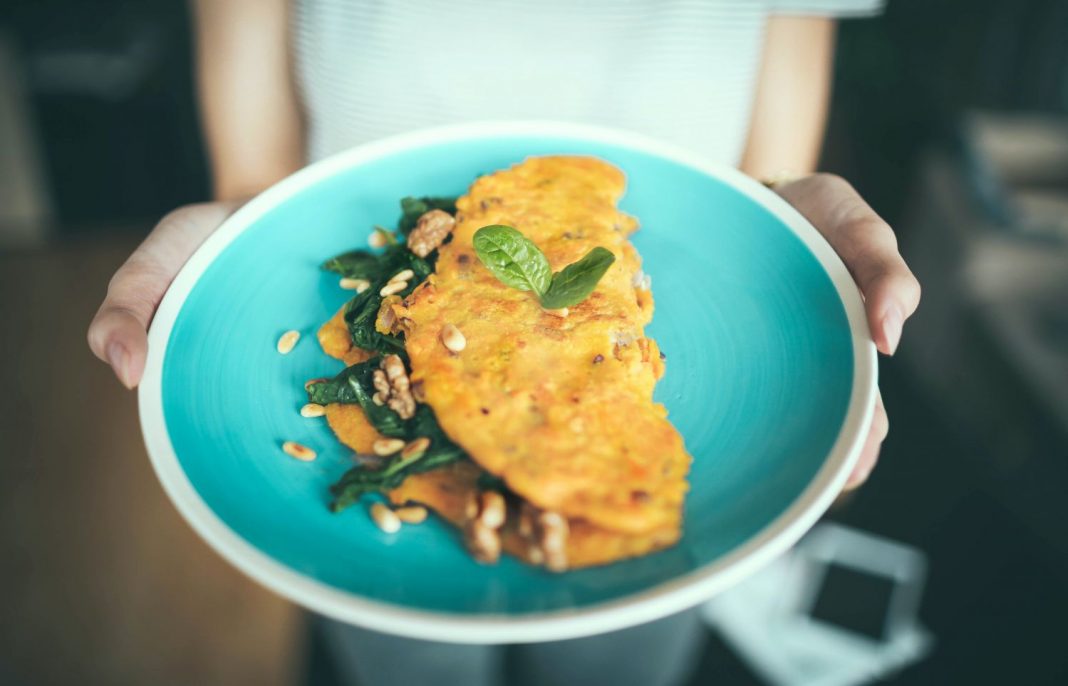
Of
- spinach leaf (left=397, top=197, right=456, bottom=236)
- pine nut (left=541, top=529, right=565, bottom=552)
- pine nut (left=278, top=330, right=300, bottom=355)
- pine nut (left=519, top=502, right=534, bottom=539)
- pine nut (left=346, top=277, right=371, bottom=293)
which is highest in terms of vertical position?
spinach leaf (left=397, top=197, right=456, bottom=236)

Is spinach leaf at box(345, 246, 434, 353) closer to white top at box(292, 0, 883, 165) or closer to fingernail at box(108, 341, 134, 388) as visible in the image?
fingernail at box(108, 341, 134, 388)

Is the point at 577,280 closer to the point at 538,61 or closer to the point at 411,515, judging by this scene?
the point at 411,515

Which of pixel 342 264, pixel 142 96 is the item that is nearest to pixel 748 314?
pixel 342 264

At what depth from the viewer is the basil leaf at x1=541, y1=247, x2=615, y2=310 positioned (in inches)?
76.1

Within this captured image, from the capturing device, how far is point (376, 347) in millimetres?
2102

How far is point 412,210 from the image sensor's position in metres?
2.48

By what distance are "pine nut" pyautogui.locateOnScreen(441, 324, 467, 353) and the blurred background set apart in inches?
131

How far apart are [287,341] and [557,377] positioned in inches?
30.0

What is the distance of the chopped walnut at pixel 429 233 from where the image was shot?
228cm

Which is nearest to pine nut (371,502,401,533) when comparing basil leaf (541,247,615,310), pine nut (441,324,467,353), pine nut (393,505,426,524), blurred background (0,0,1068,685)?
pine nut (393,505,426,524)

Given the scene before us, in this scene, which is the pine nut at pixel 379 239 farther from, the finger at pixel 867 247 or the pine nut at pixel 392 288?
the finger at pixel 867 247

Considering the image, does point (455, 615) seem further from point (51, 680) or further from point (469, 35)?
point (51, 680)

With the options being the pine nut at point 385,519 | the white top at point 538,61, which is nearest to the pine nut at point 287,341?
the pine nut at point 385,519

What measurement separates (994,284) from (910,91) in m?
1.75
